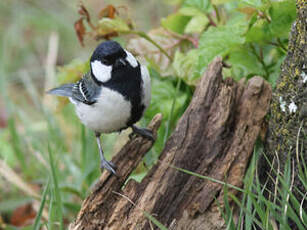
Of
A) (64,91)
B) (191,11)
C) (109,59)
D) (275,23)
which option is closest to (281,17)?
(275,23)

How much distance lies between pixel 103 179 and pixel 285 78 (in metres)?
0.94

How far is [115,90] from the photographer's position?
85.4 inches

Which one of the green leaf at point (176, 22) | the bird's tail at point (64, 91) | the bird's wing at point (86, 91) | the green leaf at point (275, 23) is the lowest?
the bird's tail at point (64, 91)

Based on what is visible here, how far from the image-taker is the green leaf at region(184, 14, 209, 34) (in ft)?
8.70

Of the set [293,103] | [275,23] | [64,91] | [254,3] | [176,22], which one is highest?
[254,3]

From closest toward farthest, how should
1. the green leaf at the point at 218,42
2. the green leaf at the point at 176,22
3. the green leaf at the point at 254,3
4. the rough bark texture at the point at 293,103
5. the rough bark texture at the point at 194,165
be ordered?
the rough bark texture at the point at 293,103 → the rough bark texture at the point at 194,165 → the green leaf at the point at 254,3 → the green leaf at the point at 218,42 → the green leaf at the point at 176,22

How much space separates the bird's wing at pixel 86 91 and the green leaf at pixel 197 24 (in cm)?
68

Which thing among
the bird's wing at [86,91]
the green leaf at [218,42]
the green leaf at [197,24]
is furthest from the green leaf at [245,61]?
the bird's wing at [86,91]

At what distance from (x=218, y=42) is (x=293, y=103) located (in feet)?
2.07

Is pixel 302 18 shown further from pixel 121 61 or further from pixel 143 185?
pixel 143 185

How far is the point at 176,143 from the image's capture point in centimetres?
212

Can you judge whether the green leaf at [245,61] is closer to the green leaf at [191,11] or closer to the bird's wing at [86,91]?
the green leaf at [191,11]

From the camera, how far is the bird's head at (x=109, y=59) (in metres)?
2.15

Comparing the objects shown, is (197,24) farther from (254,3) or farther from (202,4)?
(254,3)
